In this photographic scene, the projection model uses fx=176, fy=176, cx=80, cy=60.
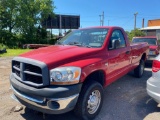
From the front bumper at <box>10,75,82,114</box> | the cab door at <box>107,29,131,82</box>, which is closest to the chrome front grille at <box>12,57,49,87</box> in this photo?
the front bumper at <box>10,75,82,114</box>

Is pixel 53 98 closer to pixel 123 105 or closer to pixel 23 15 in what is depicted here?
pixel 123 105

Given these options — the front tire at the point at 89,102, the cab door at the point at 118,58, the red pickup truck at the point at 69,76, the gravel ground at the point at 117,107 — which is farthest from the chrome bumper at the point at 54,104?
the cab door at the point at 118,58

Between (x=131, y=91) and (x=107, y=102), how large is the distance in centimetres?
126

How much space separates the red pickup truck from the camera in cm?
297

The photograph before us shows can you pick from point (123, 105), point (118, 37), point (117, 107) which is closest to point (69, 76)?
point (117, 107)

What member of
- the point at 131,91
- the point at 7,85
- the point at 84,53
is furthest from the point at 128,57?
the point at 7,85

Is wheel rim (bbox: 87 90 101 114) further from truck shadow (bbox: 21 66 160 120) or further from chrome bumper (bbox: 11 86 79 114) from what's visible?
chrome bumper (bbox: 11 86 79 114)

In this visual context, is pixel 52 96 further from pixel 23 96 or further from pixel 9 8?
pixel 9 8

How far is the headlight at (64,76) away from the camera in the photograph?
9.78 ft

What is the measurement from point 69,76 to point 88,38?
1.71 meters

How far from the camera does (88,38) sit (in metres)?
4.46

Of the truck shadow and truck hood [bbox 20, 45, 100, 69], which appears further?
the truck shadow

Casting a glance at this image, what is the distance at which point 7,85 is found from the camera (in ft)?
18.9

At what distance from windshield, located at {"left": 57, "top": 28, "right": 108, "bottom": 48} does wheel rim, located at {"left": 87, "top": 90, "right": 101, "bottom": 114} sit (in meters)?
1.09
